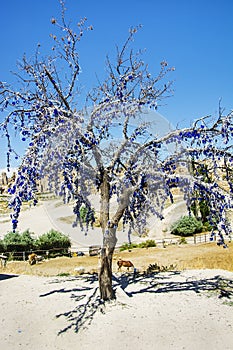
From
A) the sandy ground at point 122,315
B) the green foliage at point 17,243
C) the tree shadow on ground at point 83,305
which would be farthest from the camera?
the green foliage at point 17,243

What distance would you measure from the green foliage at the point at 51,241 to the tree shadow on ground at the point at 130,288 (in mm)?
13117

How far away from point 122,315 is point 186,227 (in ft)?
86.9

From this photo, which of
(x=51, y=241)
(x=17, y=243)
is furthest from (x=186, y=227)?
(x=17, y=243)

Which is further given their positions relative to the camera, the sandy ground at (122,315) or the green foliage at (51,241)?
the green foliage at (51,241)

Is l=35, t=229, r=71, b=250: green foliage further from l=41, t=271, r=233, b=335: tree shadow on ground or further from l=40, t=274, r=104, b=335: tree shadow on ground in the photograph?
l=40, t=274, r=104, b=335: tree shadow on ground

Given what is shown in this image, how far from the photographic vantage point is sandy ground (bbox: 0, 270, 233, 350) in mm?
6074

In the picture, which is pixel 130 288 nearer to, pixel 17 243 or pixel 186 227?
pixel 17 243

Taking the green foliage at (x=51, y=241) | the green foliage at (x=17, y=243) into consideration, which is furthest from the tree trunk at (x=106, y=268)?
the green foliage at (x=51, y=241)

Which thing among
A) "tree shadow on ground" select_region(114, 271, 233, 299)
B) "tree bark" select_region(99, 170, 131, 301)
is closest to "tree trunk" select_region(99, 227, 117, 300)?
"tree bark" select_region(99, 170, 131, 301)

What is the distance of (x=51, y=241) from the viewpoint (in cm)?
2394

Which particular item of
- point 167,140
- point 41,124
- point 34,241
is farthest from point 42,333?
point 34,241

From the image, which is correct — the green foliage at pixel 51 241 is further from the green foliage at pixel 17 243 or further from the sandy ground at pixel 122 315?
the sandy ground at pixel 122 315

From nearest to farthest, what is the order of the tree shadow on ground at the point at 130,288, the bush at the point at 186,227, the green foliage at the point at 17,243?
1. the tree shadow on ground at the point at 130,288
2. the green foliage at the point at 17,243
3. the bush at the point at 186,227

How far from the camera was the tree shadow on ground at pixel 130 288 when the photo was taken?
7327mm
